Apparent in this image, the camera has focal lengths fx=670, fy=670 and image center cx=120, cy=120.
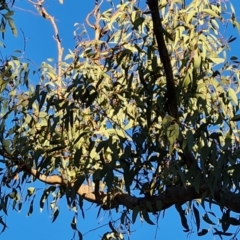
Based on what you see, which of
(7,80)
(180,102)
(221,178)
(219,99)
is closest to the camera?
(221,178)

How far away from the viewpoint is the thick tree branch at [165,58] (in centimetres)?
228

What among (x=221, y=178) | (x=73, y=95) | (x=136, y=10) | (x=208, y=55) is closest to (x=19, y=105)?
(x=73, y=95)

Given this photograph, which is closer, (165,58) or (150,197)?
(165,58)

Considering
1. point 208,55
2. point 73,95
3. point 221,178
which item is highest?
point 208,55

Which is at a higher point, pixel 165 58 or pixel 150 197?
pixel 165 58

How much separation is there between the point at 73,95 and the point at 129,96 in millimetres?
265

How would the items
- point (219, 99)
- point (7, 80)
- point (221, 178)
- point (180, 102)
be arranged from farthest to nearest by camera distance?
1. point (7, 80)
2. point (219, 99)
3. point (180, 102)
4. point (221, 178)

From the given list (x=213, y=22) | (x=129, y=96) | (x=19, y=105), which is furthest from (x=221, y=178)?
(x=19, y=105)

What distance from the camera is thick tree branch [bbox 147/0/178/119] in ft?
7.48

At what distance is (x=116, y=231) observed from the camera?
9.75 feet

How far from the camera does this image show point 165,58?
2.37 m

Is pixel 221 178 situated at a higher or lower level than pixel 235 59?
lower

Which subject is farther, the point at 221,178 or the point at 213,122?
the point at 213,122

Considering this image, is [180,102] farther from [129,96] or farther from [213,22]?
[213,22]
